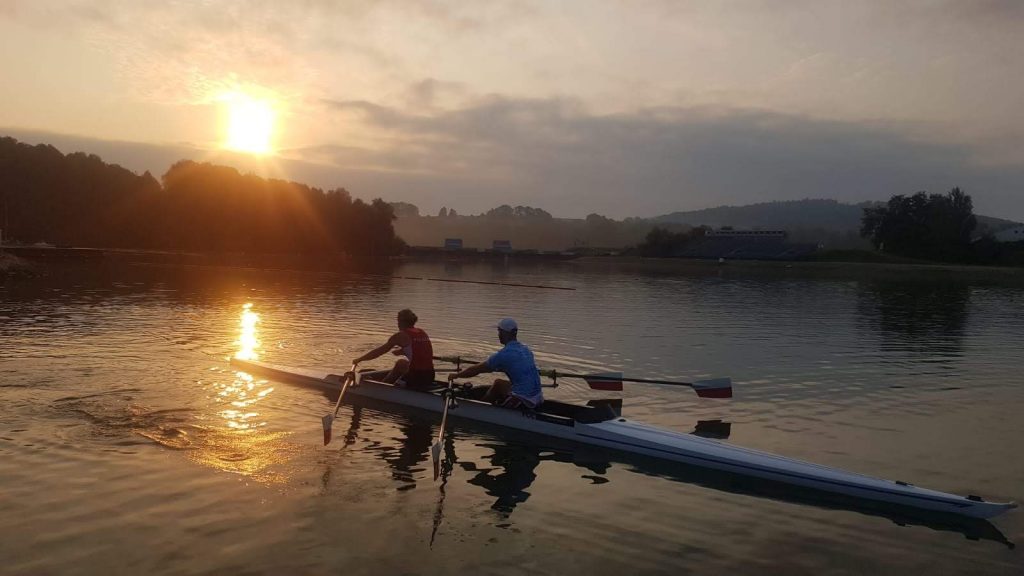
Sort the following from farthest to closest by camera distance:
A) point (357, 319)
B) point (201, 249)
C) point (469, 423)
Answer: point (201, 249)
point (357, 319)
point (469, 423)

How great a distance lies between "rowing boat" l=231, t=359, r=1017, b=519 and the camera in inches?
419

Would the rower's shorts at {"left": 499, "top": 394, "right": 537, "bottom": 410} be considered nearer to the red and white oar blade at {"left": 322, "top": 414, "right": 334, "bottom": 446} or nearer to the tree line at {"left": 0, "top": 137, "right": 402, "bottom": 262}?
the red and white oar blade at {"left": 322, "top": 414, "right": 334, "bottom": 446}

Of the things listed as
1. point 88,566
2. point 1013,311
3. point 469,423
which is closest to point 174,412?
point 469,423

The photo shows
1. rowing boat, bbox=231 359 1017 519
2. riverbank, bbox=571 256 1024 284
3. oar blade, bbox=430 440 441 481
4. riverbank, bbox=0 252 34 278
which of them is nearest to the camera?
rowing boat, bbox=231 359 1017 519

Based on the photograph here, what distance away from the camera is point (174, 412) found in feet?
48.8

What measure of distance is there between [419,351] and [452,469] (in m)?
3.90

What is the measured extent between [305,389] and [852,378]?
51.0 ft

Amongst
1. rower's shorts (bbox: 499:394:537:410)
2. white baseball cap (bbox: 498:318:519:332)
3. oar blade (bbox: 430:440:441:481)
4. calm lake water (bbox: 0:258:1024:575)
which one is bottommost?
calm lake water (bbox: 0:258:1024:575)

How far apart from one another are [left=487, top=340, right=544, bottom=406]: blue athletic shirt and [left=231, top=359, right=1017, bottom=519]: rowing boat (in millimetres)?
352

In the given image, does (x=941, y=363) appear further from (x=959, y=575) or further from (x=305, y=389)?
(x=305, y=389)

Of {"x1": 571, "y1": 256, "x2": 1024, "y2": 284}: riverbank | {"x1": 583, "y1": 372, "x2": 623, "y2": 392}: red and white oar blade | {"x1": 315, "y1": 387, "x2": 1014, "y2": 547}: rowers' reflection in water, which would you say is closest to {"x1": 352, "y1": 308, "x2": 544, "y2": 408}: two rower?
{"x1": 315, "y1": 387, "x2": 1014, "y2": 547}: rowers' reflection in water

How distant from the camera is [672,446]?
12.4 metres

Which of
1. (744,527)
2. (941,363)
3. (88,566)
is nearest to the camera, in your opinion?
(88,566)

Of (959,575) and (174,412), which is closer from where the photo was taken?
(959,575)
